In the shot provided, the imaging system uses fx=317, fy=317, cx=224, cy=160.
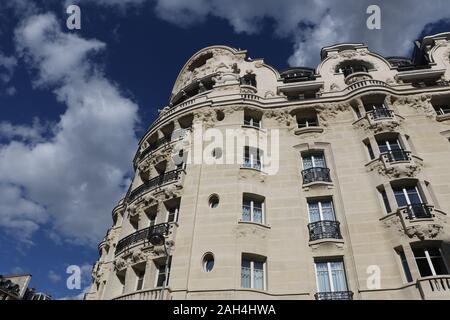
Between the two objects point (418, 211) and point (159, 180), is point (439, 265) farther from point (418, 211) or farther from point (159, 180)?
point (159, 180)

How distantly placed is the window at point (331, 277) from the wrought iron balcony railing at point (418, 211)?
362 centimetres

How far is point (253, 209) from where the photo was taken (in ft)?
52.1

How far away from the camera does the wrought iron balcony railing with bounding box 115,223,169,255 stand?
608 inches

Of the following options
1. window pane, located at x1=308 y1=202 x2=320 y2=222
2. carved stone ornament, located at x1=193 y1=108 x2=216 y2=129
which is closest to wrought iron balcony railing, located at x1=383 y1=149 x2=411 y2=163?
window pane, located at x1=308 y1=202 x2=320 y2=222

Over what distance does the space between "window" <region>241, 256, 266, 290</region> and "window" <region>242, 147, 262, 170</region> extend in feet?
17.1

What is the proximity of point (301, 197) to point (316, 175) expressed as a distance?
158cm

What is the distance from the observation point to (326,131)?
62.6 ft

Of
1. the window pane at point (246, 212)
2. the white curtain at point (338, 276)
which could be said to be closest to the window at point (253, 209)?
the window pane at point (246, 212)

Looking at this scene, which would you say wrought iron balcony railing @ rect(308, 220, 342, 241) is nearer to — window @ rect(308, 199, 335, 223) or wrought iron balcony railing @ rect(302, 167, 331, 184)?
window @ rect(308, 199, 335, 223)

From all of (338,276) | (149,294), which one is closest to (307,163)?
(338,276)

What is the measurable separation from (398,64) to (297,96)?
1024cm

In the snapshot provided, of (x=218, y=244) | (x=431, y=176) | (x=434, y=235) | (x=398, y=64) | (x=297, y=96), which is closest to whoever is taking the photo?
(x=434, y=235)
